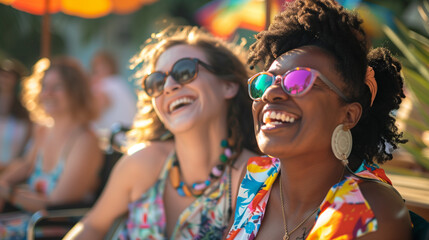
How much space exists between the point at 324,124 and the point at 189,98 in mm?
973

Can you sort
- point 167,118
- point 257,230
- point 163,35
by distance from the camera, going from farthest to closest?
point 163,35 → point 167,118 → point 257,230

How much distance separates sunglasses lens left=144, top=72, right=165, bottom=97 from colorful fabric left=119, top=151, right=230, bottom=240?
0.37 metres

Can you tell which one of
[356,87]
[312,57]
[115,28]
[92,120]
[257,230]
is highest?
[115,28]

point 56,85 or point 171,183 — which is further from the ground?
point 56,85

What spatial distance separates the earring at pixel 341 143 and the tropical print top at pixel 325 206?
Answer: 7cm

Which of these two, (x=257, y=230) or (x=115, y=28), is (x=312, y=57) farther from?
(x=115, y=28)

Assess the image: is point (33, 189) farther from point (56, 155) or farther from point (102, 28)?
point (102, 28)

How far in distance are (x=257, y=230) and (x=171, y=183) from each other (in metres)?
0.88

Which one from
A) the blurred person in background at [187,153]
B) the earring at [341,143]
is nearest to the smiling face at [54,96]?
the blurred person in background at [187,153]

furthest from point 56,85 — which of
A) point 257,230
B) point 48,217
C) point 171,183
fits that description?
point 257,230

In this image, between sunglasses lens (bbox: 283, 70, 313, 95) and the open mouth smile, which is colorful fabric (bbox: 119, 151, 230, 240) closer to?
the open mouth smile

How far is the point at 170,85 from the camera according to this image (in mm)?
2279

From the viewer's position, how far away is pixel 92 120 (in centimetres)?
406

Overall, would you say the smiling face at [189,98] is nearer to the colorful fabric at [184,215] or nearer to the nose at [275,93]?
the colorful fabric at [184,215]
